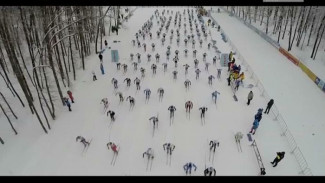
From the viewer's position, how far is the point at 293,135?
59.1ft

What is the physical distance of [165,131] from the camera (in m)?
18.2

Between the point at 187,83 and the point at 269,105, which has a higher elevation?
the point at 269,105

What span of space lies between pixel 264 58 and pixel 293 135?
16678 millimetres

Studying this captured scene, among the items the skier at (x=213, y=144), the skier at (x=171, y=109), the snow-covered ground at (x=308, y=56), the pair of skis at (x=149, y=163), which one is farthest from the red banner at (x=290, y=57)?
the pair of skis at (x=149, y=163)

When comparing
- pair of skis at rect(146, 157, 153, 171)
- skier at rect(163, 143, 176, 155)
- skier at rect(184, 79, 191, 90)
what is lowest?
pair of skis at rect(146, 157, 153, 171)

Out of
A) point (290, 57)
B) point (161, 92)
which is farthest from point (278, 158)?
point (290, 57)

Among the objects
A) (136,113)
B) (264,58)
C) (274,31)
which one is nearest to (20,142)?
(136,113)

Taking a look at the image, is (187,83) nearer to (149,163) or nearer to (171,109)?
(171,109)

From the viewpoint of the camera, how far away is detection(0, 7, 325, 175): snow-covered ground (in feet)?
50.9

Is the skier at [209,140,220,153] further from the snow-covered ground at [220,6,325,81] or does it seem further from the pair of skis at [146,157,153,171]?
the snow-covered ground at [220,6,325,81]

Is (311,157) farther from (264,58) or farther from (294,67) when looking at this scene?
(264,58)

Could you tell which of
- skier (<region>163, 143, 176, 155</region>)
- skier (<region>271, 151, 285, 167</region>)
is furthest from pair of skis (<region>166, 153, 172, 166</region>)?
skier (<region>271, 151, 285, 167</region>)

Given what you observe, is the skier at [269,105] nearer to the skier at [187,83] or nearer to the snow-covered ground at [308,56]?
the skier at [187,83]
